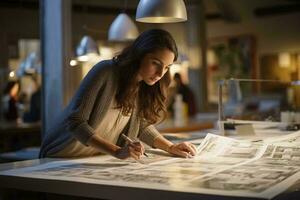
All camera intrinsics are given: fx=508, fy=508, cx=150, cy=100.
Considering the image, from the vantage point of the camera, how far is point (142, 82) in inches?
91.2

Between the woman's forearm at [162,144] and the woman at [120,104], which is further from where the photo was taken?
the woman's forearm at [162,144]

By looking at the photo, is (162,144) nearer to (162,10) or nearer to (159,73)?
(159,73)

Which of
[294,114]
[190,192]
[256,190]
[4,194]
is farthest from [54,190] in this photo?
[294,114]

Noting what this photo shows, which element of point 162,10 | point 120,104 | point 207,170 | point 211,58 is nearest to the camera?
point 207,170

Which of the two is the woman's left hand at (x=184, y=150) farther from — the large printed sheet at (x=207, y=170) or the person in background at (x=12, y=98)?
the person in background at (x=12, y=98)

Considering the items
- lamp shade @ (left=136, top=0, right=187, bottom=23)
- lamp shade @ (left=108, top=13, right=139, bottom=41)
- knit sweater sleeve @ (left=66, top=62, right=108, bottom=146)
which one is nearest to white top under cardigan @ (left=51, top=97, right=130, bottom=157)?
knit sweater sleeve @ (left=66, top=62, right=108, bottom=146)

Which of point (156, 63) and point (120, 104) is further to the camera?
point (120, 104)

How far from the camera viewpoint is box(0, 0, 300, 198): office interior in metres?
3.61

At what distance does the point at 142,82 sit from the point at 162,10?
1.76 ft

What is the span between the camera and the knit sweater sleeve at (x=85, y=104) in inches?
80.4

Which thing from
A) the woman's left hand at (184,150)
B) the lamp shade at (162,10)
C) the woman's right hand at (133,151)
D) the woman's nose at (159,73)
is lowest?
the woman's left hand at (184,150)

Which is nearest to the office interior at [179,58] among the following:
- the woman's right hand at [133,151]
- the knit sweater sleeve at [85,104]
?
the knit sweater sleeve at [85,104]

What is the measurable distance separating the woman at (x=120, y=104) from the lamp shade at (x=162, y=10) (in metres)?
0.46

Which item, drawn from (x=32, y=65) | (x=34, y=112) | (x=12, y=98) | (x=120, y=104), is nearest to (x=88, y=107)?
(x=120, y=104)
